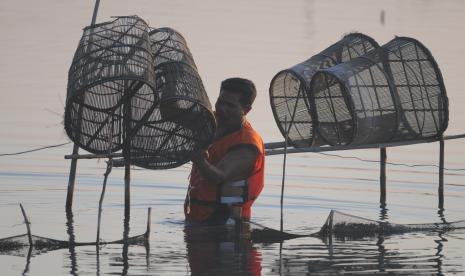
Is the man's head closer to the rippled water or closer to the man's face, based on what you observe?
the man's face

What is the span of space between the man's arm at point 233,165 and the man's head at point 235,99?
0.29 metres

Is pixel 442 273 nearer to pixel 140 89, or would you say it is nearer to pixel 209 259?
pixel 209 259

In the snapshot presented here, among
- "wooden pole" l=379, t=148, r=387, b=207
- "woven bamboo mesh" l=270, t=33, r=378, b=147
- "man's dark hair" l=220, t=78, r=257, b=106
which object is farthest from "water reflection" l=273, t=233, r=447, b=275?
"wooden pole" l=379, t=148, r=387, b=207

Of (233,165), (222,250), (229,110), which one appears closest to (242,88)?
(229,110)

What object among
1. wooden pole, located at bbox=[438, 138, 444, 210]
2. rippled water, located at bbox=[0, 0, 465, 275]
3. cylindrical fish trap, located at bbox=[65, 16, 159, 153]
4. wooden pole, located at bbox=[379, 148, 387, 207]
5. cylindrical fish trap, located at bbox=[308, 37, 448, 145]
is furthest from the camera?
wooden pole, located at bbox=[379, 148, 387, 207]

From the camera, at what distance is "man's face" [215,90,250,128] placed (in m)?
12.1

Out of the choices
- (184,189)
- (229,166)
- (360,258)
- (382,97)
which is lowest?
(360,258)

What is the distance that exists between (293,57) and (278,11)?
18.2 meters

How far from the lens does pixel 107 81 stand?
11141mm

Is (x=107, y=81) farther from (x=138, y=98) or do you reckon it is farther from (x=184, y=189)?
(x=184, y=189)

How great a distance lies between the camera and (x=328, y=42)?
126 feet

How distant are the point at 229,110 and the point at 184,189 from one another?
5.24 meters

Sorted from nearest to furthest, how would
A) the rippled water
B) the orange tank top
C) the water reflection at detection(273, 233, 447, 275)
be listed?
the water reflection at detection(273, 233, 447, 275) → the rippled water → the orange tank top

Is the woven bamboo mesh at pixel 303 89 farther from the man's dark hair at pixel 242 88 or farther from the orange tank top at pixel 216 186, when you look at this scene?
the man's dark hair at pixel 242 88
